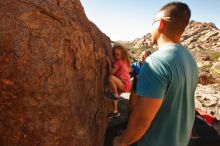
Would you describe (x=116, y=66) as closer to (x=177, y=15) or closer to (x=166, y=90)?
(x=177, y=15)

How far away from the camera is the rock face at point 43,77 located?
468 centimetres

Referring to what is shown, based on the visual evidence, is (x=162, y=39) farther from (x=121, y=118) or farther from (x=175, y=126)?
(x=121, y=118)

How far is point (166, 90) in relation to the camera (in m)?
2.64

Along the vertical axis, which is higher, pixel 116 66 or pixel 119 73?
pixel 116 66

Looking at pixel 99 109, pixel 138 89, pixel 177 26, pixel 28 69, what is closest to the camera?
pixel 138 89

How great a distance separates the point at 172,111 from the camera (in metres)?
2.75

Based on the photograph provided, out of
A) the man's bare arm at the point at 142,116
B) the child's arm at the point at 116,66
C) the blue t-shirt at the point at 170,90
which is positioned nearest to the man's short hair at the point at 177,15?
the blue t-shirt at the point at 170,90

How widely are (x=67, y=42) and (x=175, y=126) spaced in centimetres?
287

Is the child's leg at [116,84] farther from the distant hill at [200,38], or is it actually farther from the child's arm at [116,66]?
the distant hill at [200,38]

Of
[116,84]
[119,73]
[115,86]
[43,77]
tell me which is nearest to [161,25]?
[43,77]

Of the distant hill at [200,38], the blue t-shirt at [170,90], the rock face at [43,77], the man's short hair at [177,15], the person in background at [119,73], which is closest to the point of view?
the blue t-shirt at [170,90]

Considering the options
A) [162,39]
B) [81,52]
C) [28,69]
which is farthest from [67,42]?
[162,39]

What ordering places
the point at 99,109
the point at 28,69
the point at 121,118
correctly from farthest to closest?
1. the point at 121,118
2. the point at 99,109
3. the point at 28,69

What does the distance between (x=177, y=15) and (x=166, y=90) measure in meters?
0.70
